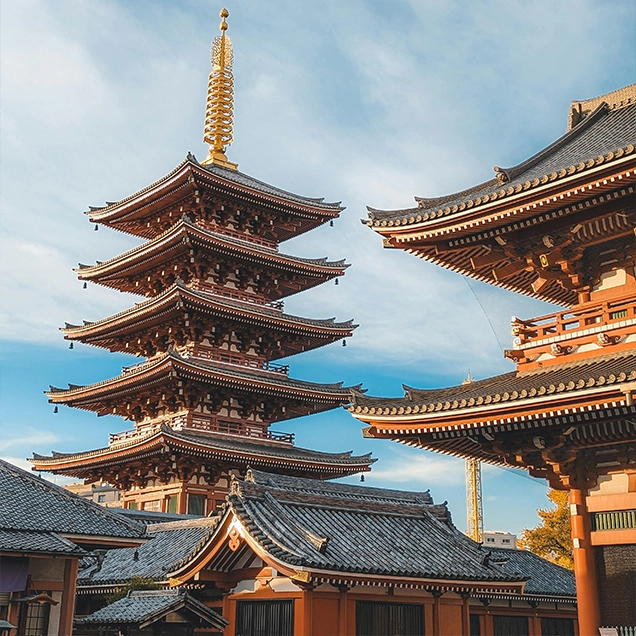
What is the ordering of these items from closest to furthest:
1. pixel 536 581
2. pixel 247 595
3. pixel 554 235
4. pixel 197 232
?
1. pixel 554 235
2. pixel 247 595
3. pixel 536 581
4. pixel 197 232

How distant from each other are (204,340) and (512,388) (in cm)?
2536

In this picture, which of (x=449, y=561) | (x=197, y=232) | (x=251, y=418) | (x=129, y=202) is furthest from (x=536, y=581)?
(x=129, y=202)

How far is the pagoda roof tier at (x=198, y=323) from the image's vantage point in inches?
1503

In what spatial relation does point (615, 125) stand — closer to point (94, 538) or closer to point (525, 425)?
point (525, 425)

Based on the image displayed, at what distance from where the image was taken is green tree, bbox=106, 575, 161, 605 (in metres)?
21.7

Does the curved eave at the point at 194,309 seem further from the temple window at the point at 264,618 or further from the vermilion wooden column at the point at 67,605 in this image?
the temple window at the point at 264,618

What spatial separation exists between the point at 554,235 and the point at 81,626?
1307cm

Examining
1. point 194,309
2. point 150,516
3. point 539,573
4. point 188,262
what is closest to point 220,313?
point 194,309

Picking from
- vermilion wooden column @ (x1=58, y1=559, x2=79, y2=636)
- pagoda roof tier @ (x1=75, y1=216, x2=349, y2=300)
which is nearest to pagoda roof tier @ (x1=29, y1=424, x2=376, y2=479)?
pagoda roof tier @ (x1=75, y1=216, x2=349, y2=300)

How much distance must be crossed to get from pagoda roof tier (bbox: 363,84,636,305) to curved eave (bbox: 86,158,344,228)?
21499 mm

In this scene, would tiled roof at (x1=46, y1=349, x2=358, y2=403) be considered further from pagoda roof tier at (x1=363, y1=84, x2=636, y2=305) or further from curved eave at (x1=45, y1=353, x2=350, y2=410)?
pagoda roof tier at (x1=363, y1=84, x2=636, y2=305)

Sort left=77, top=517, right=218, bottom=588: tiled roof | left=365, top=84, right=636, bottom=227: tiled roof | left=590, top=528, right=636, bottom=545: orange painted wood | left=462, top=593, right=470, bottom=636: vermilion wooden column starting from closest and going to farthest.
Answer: left=590, top=528, right=636, bottom=545: orange painted wood, left=365, top=84, right=636, bottom=227: tiled roof, left=462, top=593, right=470, bottom=636: vermilion wooden column, left=77, top=517, right=218, bottom=588: tiled roof

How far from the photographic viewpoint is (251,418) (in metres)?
40.5

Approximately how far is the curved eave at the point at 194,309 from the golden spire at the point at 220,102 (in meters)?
9.93
